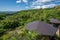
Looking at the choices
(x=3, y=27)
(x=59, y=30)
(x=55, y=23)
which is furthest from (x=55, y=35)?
(x=3, y=27)

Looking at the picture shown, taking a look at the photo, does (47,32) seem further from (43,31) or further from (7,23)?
(7,23)

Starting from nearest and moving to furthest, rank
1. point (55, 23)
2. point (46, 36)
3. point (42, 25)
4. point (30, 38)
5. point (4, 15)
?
point (30, 38) → point (46, 36) → point (42, 25) → point (55, 23) → point (4, 15)

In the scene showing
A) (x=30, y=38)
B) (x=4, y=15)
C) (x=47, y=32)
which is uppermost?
(x=30, y=38)

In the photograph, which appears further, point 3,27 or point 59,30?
point 3,27

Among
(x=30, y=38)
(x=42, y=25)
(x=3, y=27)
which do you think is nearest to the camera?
(x=30, y=38)

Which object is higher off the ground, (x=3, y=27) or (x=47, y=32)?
(x=47, y=32)

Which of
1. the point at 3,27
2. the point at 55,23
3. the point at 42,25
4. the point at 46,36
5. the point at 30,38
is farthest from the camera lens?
the point at 3,27

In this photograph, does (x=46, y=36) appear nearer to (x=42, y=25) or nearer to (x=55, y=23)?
(x=42, y=25)

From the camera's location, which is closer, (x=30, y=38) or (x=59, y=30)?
(x=30, y=38)

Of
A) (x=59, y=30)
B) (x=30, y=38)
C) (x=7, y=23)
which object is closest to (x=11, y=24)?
(x=7, y=23)
